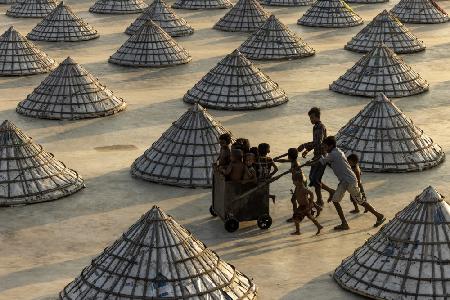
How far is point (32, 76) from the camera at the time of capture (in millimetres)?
32844

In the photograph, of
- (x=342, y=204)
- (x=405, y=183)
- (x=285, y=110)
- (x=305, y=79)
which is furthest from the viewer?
(x=305, y=79)

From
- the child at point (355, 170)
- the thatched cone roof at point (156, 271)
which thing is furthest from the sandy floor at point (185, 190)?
the thatched cone roof at point (156, 271)

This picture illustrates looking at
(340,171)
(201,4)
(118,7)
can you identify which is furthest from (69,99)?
(201,4)

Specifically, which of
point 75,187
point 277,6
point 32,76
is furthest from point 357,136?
point 277,6

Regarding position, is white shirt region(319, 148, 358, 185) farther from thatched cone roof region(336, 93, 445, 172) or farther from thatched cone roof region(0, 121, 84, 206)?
thatched cone roof region(0, 121, 84, 206)

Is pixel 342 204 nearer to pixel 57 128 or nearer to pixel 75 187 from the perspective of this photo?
pixel 75 187

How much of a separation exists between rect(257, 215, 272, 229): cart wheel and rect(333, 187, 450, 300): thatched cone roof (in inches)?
100

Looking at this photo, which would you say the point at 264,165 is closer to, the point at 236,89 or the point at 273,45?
the point at 236,89

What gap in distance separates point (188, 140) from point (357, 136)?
12.0ft

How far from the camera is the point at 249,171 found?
1861 cm

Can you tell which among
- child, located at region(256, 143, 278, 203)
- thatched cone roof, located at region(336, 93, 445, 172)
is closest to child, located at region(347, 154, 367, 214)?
child, located at region(256, 143, 278, 203)

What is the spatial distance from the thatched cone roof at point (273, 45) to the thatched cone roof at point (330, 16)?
250 inches

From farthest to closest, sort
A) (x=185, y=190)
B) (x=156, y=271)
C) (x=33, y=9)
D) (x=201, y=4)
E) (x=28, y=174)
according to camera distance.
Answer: (x=201, y=4), (x=33, y=9), (x=185, y=190), (x=28, y=174), (x=156, y=271)

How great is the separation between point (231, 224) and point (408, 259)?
3.80m
